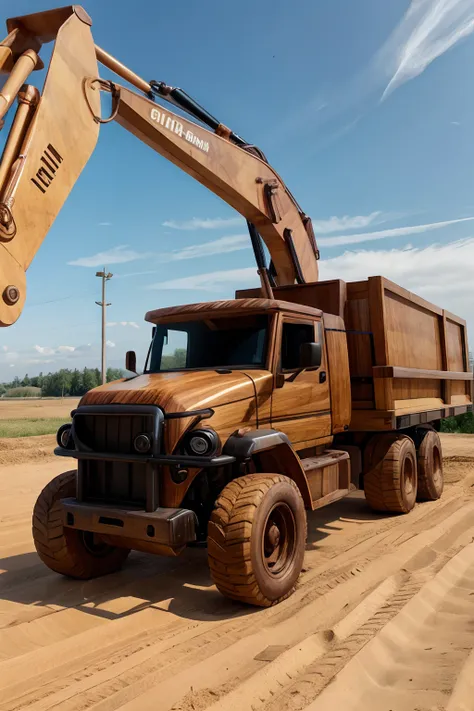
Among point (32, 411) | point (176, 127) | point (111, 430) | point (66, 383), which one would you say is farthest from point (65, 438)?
point (66, 383)

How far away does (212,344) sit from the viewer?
5.88 metres

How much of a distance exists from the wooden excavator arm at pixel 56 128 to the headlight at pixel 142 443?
1349 millimetres

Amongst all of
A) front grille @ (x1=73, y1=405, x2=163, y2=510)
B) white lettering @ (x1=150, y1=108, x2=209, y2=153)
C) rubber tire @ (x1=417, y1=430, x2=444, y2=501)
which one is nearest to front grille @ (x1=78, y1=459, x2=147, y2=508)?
front grille @ (x1=73, y1=405, x2=163, y2=510)

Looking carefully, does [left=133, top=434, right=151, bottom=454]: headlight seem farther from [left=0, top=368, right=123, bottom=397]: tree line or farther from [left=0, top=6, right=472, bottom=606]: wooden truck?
[left=0, top=368, right=123, bottom=397]: tree line

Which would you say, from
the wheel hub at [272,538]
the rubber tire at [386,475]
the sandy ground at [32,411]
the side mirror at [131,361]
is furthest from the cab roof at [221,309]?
the sandy ground at [32,411]

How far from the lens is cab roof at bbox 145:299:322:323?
5695mm

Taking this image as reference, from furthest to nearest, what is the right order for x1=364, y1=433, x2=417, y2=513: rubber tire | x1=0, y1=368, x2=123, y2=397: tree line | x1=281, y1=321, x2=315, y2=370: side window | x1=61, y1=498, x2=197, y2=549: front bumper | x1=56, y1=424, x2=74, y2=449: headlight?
x1=0, y1=368, x2=123, y2=397: tree line, x1=364, y1=433, x2=417, y2=513: rubber tire, x1=281, y1=321, x2=315, y2=370: side window, x1=56, y1=424, x2=74, y2=449: headlight, x1=61, y1=498, x2=197, y2=549: front bumper

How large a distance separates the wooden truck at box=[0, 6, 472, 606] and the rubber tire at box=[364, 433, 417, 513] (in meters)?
0.03

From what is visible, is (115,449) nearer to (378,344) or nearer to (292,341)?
(292,341)

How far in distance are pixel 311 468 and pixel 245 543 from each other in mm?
1610

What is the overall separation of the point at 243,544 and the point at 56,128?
3.80 meters

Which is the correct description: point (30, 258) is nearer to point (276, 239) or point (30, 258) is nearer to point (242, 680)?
point (242, 680)

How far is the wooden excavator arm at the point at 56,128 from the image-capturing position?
14.4 feet

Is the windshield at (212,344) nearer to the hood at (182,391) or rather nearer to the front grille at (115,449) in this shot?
the hood at (182,391)
